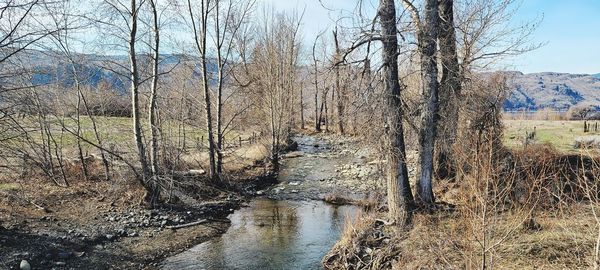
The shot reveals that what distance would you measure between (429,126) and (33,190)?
41.7 feet

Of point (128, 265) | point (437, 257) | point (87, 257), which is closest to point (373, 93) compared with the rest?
point (437, 257)

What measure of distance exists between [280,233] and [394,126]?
15.9ft

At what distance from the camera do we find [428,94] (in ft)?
33.9

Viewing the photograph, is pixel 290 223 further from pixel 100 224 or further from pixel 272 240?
pixel 100 224

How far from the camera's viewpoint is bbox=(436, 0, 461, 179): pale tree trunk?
11.1 m

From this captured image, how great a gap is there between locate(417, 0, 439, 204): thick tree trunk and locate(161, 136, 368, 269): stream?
7.70ft

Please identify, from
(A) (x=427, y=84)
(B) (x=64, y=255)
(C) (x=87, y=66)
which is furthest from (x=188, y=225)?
(A) (x=427, y=84)

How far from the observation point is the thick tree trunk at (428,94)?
10047mm

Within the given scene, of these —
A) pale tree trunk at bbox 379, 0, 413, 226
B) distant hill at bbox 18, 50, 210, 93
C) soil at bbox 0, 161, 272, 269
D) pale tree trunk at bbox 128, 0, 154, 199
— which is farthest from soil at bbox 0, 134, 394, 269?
distant hill at bbox 18, 50, 210, 93

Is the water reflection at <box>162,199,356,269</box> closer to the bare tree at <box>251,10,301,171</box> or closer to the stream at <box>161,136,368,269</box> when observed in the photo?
the stream at <box>161,136,368,269</box>

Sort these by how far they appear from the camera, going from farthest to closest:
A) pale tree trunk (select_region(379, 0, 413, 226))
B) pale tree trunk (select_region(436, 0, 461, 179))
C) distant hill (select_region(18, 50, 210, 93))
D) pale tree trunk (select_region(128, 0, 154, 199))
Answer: pale tree trunk (select_region(128, 0, 154, 199))
pale tree trunk (select_region(436, 0, 461, 179))
distant hill (select_region(18, 50, 210, 93))
pale tree trunk (select_region(379, 0, 413, 226))

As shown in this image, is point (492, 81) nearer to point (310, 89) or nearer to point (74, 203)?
point (74, 203)

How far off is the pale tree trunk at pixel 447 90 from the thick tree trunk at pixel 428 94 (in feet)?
1.21

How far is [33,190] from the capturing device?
44.0ft
